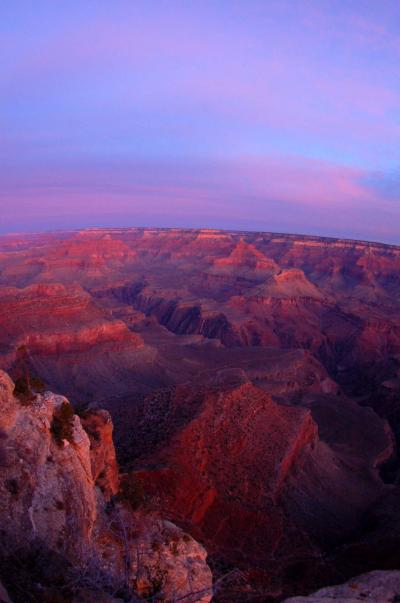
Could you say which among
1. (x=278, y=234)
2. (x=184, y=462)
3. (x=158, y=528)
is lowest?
(x=184, y=462)

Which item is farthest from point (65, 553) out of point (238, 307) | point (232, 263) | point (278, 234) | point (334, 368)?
point (278, 234)

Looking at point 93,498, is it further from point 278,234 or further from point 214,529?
point 278,234

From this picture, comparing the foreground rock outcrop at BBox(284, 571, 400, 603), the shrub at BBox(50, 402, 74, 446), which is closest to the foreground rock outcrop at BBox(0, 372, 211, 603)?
the shrub at BBox(50, 402, 74, 446)

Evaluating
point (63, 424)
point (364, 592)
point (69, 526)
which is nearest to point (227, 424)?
point (364, 592)

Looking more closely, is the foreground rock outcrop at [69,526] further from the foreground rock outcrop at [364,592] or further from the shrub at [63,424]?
the foreground rock outcrop at [364,592]

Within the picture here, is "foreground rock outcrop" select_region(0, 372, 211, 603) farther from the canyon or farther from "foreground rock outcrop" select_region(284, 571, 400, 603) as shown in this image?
"foreground rock outcrop" select_region(284, 571, 400, 603)

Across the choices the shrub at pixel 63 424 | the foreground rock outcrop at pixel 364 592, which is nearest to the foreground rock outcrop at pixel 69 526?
the shrub at pixel 63 424
